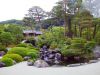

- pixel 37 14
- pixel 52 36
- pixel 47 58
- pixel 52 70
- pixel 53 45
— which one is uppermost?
pixel 37 14

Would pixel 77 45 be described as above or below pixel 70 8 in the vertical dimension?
below

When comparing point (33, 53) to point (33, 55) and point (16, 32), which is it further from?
point (16, 32)

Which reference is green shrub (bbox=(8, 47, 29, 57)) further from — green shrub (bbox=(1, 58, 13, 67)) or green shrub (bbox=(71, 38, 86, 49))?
green shrub (bbox=(71, 38, 86, 49))

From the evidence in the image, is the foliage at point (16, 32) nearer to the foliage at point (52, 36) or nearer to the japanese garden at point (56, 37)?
the japanese garden at point (56, 37)

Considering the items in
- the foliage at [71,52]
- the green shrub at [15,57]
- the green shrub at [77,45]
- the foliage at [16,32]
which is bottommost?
the green shrub at [15,57]

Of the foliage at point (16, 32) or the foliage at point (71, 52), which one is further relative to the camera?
the foliage at point (16, 32)

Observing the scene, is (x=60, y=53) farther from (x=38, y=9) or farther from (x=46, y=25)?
(x=38, y=9)

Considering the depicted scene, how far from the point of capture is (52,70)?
3656 millimetres

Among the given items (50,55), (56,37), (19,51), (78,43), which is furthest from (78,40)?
(19,51)

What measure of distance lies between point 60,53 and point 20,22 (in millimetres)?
659

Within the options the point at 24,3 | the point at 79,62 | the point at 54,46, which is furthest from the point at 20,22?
the point at 79,62

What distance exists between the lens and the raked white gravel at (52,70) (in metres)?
3.59

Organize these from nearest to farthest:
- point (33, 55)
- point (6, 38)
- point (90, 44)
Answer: point (90, 44)
point (33, 55)
point (6, 38)

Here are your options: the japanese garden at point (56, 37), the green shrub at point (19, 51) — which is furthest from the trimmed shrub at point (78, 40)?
the green shrub at point (19, 51)
